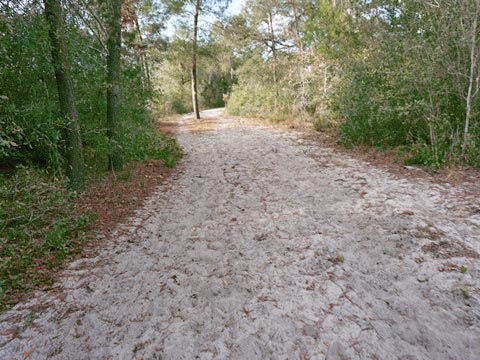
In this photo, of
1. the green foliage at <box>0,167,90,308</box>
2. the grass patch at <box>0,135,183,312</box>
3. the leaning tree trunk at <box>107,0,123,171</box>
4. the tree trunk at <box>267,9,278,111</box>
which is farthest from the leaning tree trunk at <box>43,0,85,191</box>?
the tree trunk at <box>267,9,278,111</box>

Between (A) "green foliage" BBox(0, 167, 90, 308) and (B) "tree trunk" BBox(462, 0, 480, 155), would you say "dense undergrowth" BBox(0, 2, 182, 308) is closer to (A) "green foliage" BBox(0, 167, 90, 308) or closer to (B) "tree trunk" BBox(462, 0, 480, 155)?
(A) "green foliage" BBox(0, 167, 90, 308)

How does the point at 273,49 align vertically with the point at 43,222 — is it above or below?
above

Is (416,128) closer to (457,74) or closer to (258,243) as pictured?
(457,74)

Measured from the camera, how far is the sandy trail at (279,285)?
2.11 m

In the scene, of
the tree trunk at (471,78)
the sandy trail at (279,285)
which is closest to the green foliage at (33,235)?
the sandy trail at (279,285)

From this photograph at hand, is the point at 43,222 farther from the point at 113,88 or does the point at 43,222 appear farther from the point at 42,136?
the point at 113,88

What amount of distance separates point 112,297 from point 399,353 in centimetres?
253

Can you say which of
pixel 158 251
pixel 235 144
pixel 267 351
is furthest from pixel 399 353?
pixel 235 144

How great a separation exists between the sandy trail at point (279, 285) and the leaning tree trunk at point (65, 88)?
57.8 inches

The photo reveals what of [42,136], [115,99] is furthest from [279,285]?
[115,99]

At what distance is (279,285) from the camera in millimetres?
2775

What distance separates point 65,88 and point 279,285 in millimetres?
4554

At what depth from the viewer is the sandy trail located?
6.92ft

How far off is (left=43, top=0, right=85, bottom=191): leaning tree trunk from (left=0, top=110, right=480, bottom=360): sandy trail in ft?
4.81
